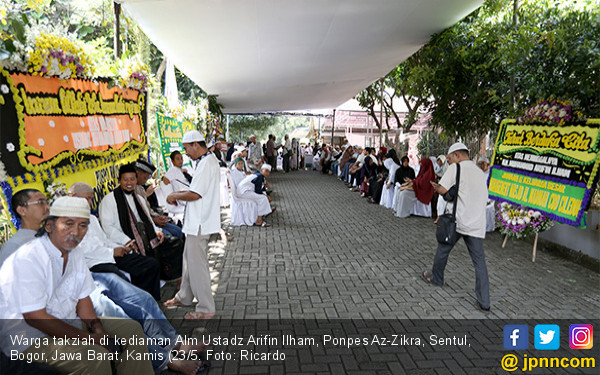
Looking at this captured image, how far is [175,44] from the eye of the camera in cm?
578

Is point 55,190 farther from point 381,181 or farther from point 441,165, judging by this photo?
point 381,181

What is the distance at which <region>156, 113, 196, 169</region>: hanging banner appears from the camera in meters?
5.98

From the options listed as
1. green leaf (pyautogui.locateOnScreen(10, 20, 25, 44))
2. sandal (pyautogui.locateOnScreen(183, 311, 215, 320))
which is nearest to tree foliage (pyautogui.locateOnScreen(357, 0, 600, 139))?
sandal (pyautogui.locateOnScreen(183, 311, 215, 320))

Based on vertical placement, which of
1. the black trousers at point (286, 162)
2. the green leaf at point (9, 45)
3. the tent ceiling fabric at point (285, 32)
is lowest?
the black trousers at point (286, 162)

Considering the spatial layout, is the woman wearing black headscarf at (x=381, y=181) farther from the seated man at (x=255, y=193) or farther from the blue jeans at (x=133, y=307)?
the blue jeans at (x=133, y=307)

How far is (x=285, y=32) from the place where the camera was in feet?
18.5

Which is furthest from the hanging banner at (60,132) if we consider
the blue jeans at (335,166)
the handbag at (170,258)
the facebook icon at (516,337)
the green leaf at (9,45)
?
the blue jeans at (335,166)

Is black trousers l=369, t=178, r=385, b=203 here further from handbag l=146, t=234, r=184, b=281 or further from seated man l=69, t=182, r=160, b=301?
seated man l=69, t=182, r=160, b=301

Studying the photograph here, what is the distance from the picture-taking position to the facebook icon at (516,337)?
312 cm

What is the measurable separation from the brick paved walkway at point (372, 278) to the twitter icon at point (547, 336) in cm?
24

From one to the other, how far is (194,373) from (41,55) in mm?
2550

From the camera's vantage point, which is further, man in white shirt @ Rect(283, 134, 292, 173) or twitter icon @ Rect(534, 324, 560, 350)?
man in white shirt @ Rect(283, 134, 292, 173)

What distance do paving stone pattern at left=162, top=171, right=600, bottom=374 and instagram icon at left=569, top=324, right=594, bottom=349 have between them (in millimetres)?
217

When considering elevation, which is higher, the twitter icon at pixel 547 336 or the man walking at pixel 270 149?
the man walking at pixel 270 149
